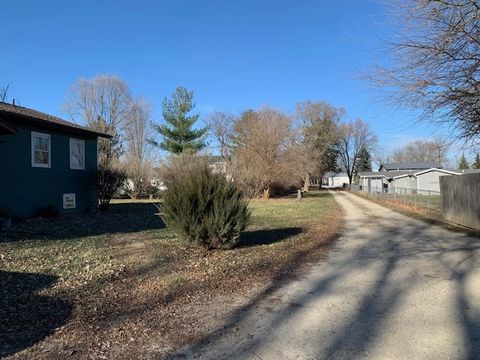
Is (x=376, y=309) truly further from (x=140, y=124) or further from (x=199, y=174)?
(x=140, y=124)

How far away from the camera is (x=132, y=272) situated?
7297 mm

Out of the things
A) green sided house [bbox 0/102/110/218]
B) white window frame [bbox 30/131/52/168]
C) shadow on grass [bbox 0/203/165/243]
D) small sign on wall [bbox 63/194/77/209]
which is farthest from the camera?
small sign on wall [bbox 63/194/77/209]

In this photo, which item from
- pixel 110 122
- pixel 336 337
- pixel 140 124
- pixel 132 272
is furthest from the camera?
pixel 140 124

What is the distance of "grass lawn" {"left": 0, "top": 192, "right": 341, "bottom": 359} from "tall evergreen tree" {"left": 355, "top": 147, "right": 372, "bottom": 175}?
88.8 meters

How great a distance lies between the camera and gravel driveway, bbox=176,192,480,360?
13.0 ft

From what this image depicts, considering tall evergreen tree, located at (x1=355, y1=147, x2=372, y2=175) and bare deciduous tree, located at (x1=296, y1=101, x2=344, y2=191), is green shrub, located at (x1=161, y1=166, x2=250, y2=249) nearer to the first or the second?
bare deciduous tree, located at (x1=296, y1=101, x2=344, y2=191)

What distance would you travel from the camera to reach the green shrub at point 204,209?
9.10 m

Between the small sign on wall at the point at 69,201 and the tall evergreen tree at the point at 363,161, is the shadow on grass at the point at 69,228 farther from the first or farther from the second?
the tall evergreen tree at the point at 363,161

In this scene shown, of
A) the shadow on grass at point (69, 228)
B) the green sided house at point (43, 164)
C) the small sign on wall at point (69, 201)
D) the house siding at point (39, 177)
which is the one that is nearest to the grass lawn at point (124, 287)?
the shadow on grass at point (69, 228)

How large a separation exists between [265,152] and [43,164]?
23.6 meters

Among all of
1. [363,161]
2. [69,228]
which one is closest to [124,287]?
[69,228]

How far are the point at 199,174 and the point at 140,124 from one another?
A: 158ft

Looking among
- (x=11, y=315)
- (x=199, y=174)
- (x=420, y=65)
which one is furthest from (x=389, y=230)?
(x=11, y=315)

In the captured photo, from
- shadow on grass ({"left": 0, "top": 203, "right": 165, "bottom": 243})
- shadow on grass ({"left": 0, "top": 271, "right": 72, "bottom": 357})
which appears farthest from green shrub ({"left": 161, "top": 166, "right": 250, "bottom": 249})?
shadow on grass ({"left": 0, "top": 203, "right": 165, "bottom": 243})
